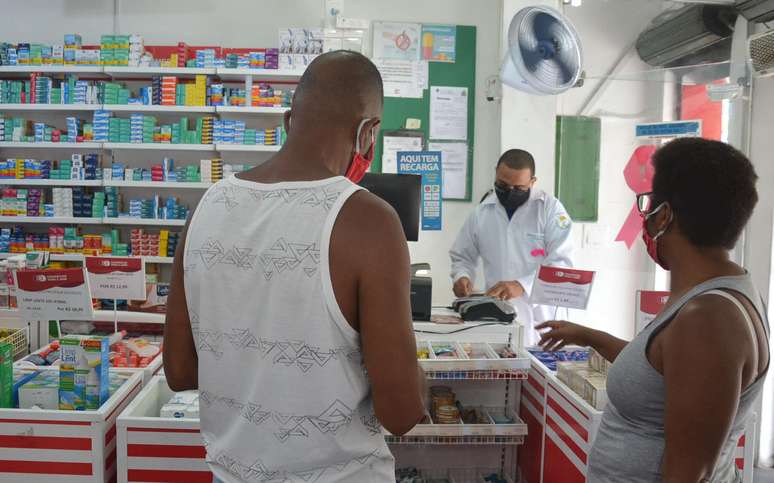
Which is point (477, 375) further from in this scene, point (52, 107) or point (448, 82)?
point (52, 107)

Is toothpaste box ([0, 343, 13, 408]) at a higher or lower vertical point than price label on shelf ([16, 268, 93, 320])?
lower

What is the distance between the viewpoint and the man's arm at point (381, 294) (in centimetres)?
102

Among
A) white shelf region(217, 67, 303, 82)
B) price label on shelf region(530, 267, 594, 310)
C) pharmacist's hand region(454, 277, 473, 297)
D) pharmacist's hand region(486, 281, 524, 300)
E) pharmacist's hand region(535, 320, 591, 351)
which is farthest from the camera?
white shelf region(217, 67, 303, 82)

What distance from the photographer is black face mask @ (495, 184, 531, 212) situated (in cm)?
371

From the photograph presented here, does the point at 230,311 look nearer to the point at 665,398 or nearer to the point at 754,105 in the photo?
the point at 665,398

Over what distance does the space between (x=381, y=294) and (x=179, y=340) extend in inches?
19.4

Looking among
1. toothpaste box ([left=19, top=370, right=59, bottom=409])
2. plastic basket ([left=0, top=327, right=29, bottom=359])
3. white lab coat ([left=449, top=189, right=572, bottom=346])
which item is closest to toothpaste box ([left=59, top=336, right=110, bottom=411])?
toothpaste box ([left=19, top=370, right=59, bottom=409])

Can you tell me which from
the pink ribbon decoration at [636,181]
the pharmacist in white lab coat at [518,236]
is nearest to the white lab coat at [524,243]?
the pharmacist in white lab coat at [518,236]

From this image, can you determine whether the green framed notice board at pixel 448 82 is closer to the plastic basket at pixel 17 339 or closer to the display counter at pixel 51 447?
the plastic basket at pixel 17 339

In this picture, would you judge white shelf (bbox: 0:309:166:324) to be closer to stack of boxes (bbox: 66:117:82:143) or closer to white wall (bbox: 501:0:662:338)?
stack of boxes (bbox: 66:117:82:143)

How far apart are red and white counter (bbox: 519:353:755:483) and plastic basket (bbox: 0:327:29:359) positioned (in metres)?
2.19

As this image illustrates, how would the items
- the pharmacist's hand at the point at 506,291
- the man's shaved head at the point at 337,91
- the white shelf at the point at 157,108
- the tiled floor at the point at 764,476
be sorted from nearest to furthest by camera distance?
the man's shaved head at the point at 337,91 < the pharmacist's hand at the point at 506,291 < the tiled floor at the point at 764,476 < the white shelf at the point at 157,108

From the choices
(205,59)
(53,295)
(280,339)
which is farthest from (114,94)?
(280,339)

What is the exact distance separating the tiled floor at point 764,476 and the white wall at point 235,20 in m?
2.86
